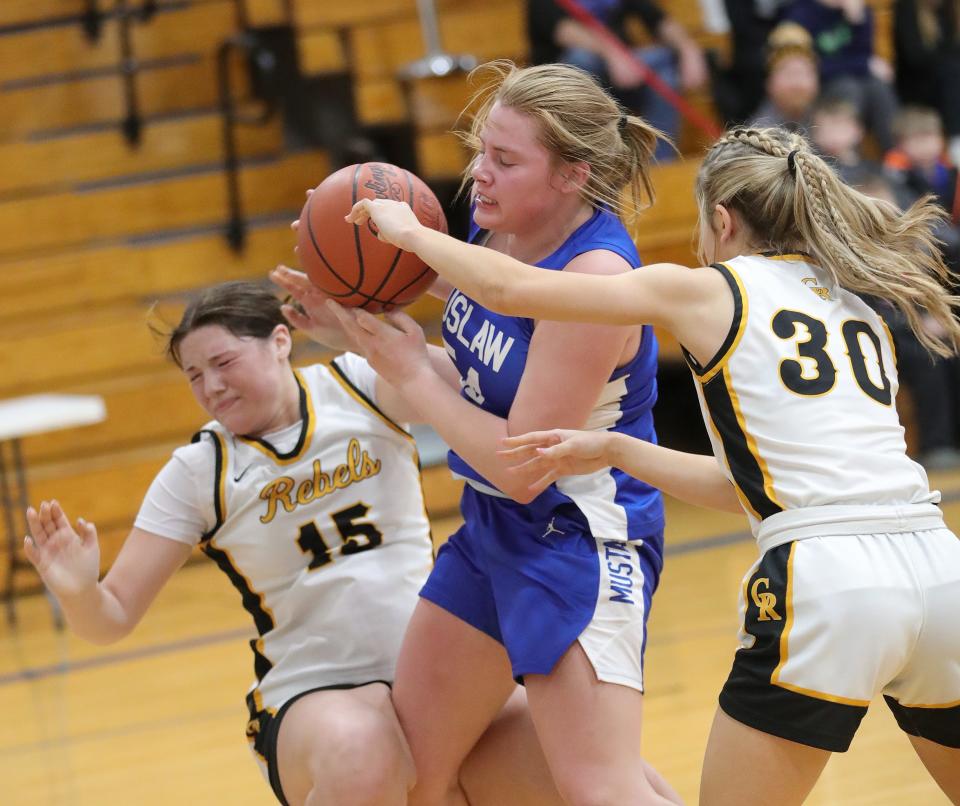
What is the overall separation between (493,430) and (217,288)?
2.65 ft

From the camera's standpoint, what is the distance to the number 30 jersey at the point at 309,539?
9.63 ft

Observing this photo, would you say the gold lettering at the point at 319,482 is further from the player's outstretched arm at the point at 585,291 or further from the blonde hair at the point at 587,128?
the blonde hair at the point at 587,128

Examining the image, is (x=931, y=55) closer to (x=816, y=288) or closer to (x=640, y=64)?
(x=640, y=64)

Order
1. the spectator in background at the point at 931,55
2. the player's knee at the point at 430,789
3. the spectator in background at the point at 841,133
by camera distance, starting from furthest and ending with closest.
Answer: the spectator in background at the point at 931,55 → the spectator in background at the point at 841,133 → the player's knee at the point at 430,789

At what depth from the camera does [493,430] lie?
101 inches

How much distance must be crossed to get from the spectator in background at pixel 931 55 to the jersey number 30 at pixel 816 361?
6812 mm

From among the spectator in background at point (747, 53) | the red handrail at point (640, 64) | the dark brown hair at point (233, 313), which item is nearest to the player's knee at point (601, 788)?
the dark brown hair at point (233, 313)

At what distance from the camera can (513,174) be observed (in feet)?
8.51

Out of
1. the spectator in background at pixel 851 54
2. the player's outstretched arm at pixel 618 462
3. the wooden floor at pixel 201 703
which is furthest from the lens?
the spectator in background at pixel 851 54

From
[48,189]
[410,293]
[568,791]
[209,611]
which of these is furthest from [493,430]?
[48,189]

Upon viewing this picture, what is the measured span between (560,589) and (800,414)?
Answer: 567 mm

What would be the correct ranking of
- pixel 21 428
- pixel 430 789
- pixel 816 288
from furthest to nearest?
pixel 21 428, pixel 430 789, pixel 816 288

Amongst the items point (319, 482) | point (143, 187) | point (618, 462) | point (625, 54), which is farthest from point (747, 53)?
point (618, 462)

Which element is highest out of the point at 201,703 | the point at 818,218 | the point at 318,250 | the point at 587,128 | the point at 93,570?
the point at 587,128
